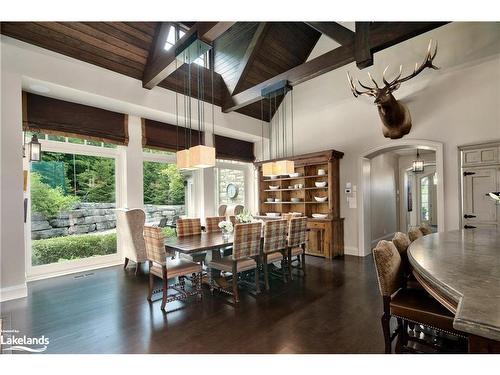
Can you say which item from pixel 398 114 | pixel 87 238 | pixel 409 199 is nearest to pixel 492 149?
pixel 398 114

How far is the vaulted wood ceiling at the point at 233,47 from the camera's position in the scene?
3.45 metres

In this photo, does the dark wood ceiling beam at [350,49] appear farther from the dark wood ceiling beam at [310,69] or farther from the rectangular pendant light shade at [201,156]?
the rectangular pendant light shade at [201,156]

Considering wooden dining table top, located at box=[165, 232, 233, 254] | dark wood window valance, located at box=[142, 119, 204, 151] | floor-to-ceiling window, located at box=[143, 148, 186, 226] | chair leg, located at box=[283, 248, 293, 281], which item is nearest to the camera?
wooden dining table top, located at box=[165, 232, 233, 254]

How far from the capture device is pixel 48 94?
394cm

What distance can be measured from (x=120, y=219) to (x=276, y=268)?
284cm

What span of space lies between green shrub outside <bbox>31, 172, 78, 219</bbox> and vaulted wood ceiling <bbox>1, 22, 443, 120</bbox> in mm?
2092

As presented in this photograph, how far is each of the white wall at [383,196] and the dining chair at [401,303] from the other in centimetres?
435

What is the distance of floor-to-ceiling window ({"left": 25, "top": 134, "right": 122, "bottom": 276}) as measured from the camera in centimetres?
404

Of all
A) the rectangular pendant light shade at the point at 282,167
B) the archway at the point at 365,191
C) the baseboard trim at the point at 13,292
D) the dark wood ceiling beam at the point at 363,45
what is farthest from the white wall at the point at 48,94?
the archway at the point at 365,191

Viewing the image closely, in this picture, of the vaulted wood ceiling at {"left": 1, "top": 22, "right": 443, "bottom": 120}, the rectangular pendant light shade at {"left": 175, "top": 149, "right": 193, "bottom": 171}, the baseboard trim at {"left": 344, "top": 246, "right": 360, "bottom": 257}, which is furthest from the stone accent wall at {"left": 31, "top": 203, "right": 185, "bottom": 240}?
the baseboard trim at {"left": 344, "top": 246, "right": 360, "bottom": 257}

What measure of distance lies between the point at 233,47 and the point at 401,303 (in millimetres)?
5916

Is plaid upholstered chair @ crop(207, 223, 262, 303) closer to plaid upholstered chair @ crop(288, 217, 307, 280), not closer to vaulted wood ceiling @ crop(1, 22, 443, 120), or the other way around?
plaid upholstered chair @ crop(288, 217, 307, 280)

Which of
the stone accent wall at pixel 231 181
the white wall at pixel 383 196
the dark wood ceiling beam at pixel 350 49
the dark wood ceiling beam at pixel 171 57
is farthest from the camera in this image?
the stone accent wall at pixel 231 181

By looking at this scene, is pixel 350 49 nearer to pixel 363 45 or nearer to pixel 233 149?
pixel 363 45
